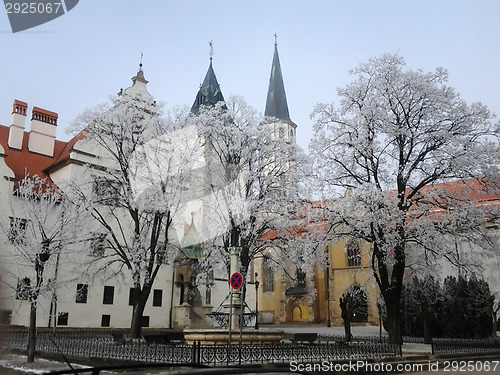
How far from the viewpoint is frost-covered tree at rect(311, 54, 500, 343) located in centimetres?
1783

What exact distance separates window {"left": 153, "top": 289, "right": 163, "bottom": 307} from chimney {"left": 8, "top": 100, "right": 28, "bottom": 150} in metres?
12.5

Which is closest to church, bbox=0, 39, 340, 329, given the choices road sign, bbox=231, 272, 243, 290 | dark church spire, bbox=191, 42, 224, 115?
road sign, bbox=231, 272, 243, 290

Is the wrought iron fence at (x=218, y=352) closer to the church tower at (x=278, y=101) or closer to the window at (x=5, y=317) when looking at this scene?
the window at (x=5, y=317)

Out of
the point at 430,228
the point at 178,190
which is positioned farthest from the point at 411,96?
the point at 178,190

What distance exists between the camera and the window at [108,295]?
27.4 metres

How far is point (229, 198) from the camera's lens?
73.7ft

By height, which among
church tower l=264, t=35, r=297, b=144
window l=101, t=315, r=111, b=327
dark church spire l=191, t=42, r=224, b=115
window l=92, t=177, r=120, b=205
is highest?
church tower l=264, t=35, r=297, b=144

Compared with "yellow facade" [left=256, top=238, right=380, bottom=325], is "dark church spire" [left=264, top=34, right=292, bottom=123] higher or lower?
higher

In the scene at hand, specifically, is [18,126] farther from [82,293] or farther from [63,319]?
[63,319]

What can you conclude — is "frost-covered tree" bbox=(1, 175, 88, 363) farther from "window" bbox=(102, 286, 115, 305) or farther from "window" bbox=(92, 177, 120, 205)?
"window" bbox=(102, 286, 115, 305)

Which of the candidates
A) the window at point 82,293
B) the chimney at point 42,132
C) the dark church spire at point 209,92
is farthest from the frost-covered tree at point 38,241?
the dark church spire at point 209,92

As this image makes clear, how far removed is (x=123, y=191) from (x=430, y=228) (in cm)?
1380

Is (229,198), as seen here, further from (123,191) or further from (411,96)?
(411,96)

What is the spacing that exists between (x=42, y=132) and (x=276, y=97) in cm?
5150
